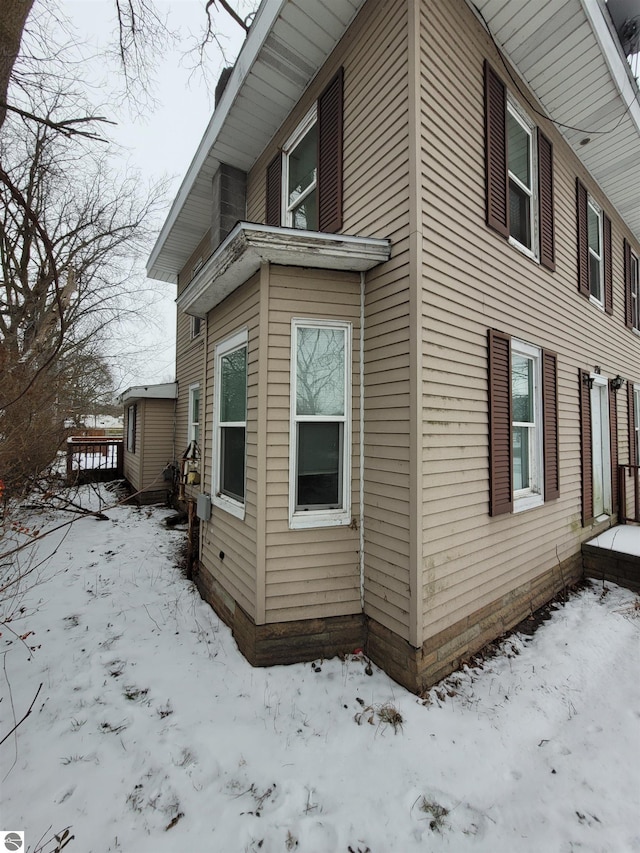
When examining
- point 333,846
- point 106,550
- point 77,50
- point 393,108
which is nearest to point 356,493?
point 333,846

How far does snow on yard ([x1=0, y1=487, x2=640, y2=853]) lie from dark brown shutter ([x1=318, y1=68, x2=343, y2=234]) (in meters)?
4.44

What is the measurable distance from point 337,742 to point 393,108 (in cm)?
507

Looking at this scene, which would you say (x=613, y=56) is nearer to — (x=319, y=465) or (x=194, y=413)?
(x=319, y=465)

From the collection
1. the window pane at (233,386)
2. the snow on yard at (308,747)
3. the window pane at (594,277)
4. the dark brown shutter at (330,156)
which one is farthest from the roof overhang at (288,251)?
the window pane at (594,277)

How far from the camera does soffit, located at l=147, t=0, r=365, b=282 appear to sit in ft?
12.5

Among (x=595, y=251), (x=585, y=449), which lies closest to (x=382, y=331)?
(x=585, y=449)

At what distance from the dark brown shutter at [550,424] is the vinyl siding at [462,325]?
0.21 m

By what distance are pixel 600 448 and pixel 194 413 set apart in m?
8.58

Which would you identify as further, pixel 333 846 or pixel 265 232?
pixel 265 232

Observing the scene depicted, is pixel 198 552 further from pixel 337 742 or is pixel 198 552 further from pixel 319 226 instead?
pixel 319 226

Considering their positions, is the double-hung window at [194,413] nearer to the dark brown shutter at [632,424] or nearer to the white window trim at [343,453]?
the white window trim at [343,453]

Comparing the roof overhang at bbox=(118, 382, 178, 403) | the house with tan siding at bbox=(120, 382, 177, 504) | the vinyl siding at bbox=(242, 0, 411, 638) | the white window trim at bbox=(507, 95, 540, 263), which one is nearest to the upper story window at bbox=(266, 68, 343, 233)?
the vinyl siding at bbox=(242, 0, 411, 638)

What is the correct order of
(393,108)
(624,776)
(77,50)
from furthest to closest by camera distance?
1. (77,50)
2. (393,108)
3. (624,776)

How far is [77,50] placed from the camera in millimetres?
3971
